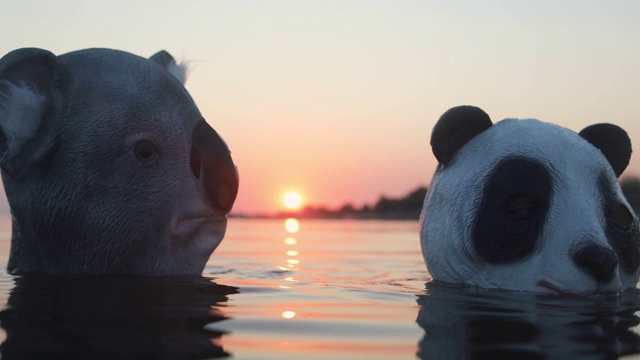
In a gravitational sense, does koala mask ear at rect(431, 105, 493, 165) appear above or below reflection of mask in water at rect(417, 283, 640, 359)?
above

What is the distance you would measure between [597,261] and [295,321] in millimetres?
1968

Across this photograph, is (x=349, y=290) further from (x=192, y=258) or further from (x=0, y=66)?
(x=0, y=66)

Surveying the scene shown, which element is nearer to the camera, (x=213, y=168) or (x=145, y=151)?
(x=145, y=151)

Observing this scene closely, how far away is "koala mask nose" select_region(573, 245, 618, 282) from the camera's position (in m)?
4.71

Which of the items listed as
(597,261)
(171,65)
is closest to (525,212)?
(597,261)

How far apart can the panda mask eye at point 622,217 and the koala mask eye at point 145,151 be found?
284cm

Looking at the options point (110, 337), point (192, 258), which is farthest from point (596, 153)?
point (110, 337)

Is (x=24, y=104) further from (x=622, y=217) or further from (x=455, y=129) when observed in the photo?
(x=622, y=217)

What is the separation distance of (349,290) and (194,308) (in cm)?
141

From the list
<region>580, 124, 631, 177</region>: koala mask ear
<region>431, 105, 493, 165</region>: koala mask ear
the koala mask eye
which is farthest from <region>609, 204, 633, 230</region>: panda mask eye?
the koala mask eye

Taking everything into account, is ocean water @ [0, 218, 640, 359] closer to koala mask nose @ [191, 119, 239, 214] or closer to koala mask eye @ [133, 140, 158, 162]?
koala mask nose @ [191, 119, 239, 214]

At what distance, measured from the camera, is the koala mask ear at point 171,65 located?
21.2 feet

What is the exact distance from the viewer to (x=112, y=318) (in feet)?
11.7

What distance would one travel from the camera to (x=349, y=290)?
5.14 metres
